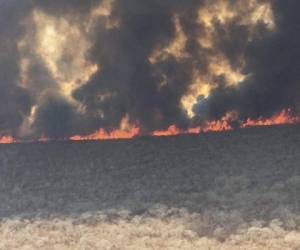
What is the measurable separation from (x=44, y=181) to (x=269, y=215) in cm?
953

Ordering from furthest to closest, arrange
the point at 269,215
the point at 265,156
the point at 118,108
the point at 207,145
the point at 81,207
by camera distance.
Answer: the point at 118,108 < the point at 207,145 < the point at 265,156 < the point at 81,207 < the point at 269,215

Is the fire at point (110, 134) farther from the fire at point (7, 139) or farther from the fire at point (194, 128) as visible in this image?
the fire at point (7, 139)

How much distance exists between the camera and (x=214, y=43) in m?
30.6

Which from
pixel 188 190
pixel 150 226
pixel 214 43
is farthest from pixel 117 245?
pixel 214 43

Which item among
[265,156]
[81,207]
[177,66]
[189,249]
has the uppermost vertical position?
[177,66]

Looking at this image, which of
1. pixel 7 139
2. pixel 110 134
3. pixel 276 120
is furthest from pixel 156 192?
pixel 7 139

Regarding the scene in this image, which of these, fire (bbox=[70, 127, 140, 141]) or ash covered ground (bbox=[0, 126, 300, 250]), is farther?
fire (bbox=[70, 127, 140, 141])

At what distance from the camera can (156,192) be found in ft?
70.2

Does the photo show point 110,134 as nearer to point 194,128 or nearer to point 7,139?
point 194,128

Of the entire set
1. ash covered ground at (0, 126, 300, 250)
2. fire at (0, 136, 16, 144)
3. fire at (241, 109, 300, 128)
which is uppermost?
fire at (0, 136, 16, 144)

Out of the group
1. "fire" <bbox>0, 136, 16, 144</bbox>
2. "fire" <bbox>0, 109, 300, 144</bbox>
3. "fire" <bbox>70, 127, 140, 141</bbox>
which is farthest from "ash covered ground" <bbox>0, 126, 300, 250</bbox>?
"fire" <bbox>0, 136, 16, 144</bbox>

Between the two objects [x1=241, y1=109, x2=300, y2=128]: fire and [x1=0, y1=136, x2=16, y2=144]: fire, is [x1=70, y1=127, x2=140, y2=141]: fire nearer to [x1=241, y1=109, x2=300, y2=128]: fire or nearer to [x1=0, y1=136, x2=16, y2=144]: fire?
[x1=0, y1=136, x2=16, y2=144]: fire

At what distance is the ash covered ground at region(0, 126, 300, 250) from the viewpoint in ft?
58.9

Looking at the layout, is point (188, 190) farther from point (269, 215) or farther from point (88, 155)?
point (88, 155)
